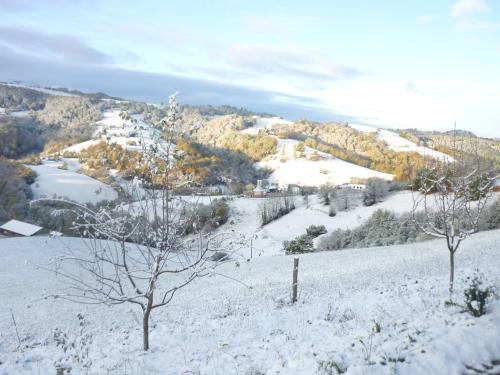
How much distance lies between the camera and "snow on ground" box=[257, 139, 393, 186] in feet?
344

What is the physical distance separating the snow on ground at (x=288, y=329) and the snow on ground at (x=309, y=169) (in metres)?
82.9

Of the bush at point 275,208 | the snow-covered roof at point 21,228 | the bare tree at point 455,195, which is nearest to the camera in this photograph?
the bare tree at point 455,195

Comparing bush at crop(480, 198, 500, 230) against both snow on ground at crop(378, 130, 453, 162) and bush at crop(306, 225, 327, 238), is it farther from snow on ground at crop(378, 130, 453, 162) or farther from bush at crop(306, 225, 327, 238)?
snow on ground at crop(378, 130, 453, 162)

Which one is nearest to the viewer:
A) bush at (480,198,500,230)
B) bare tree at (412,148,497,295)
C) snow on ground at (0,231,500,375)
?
snow on ground at (0,231,500,375)

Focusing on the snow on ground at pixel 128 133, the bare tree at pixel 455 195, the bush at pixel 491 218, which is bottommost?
the bush at pixel 491 218

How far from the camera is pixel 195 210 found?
670 centimetres

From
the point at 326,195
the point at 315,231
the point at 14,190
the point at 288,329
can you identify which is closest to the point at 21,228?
the point at 315,231

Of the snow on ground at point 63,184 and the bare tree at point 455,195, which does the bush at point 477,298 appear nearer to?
the bare tree at point 455,195

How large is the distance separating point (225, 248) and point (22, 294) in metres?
16.4

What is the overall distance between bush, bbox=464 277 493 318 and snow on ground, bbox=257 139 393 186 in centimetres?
9013

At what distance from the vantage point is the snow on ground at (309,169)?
344ft

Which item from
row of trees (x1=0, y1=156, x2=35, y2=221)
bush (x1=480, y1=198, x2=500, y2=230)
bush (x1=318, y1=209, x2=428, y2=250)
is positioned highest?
bush (x1=480, y1=198, x2=500, y2=230)

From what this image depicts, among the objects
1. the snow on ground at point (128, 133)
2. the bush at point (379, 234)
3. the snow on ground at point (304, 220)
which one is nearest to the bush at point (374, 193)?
the snow on ground at point (304, 220)

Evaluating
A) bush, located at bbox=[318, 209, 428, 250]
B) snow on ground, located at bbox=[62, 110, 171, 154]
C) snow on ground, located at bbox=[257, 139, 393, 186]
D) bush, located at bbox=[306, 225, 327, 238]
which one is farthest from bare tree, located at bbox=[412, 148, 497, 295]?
snow on ground, located at bbox=[257, 139, 393, 186]
